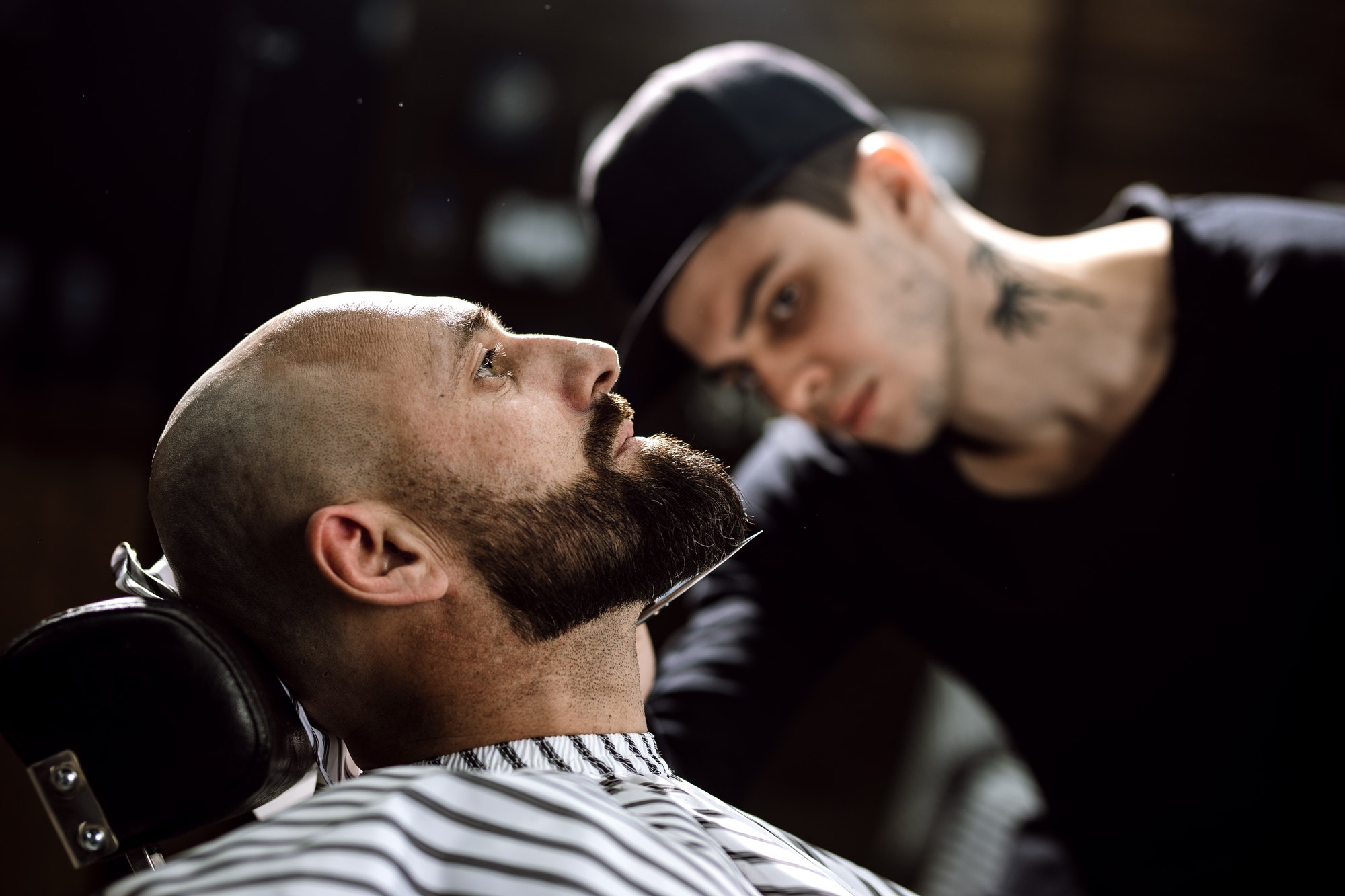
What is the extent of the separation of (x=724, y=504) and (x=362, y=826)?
457 mm

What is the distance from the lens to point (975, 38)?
3.82m

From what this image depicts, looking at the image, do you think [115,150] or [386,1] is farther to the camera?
[386,1]

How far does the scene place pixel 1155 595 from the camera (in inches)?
65.2

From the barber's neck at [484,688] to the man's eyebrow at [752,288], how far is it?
26.3 inches

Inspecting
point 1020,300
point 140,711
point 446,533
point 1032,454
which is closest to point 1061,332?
point 1020,300

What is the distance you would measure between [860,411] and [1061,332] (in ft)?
1.16

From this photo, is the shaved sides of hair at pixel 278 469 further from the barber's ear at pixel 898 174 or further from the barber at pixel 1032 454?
the barber's ear at pixel 898 174

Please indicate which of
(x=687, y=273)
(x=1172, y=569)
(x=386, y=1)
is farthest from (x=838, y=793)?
(x=386, y=1)

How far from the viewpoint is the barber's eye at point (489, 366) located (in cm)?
101

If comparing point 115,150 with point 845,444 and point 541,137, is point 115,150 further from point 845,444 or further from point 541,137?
point 541,137

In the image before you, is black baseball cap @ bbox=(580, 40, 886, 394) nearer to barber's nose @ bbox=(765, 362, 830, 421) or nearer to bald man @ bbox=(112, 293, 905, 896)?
barber's nose @ bbox=(765, 362, 830, 421)

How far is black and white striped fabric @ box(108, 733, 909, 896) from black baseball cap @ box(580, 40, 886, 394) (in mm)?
777

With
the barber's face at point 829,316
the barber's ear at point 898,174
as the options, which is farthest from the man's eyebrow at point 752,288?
the barber's ear at point 898,174

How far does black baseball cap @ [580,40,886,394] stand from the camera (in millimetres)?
1522
